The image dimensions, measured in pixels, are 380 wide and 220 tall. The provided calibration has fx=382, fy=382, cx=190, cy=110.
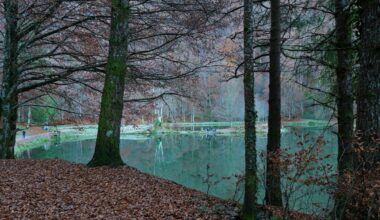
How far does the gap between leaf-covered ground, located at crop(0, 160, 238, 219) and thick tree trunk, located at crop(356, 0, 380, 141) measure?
206cm

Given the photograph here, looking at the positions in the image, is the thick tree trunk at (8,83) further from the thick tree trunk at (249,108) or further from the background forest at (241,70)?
the thick tree trunk at (249,108)

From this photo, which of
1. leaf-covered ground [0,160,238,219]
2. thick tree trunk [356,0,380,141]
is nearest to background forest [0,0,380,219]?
thick tree trunk [356,0,380,141]

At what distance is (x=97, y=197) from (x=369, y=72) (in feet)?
13.2

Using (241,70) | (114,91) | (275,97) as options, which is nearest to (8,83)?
(114,91)

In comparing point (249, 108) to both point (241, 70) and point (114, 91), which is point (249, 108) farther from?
point (241, 70)

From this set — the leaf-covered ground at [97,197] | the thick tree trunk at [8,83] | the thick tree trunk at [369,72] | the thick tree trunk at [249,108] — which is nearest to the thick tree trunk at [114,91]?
the leaf-covered ground at [97,197]

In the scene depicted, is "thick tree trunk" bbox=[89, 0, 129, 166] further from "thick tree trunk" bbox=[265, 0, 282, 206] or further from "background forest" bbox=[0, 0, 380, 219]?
"thick tree trunk" bbox=[265, 0, 282, 206]

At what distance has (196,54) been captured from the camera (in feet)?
33.9

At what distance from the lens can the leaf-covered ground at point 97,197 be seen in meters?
4.93

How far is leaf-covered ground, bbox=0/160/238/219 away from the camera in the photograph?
4934 millimetres

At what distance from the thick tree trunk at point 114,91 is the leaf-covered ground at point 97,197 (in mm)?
466

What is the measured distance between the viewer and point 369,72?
451cm

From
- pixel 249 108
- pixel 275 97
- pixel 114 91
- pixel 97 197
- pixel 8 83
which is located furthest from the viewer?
pixel 8 83

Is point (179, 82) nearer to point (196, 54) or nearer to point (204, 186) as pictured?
point (196, 54)
